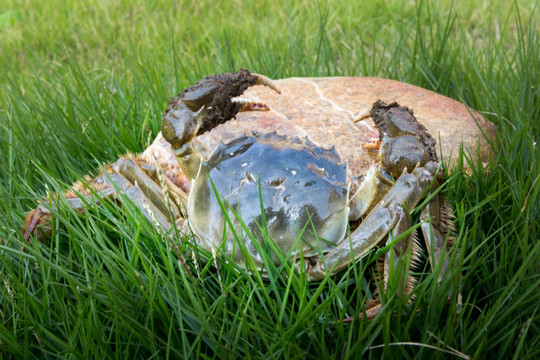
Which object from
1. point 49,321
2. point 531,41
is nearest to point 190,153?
point 49,321

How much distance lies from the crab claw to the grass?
419 mm

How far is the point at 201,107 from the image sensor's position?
2.30 m

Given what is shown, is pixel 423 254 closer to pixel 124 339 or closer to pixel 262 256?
pixel 262 256

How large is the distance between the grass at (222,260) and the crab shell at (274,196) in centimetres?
15

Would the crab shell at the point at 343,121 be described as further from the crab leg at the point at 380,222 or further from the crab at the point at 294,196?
Answer: the crab leg at the point at 380,222

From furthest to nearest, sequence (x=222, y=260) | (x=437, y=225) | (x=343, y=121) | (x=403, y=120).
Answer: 1. (x=343, y=121)
2. (x=403, y=120)
3. (x=437, y=225)
4. (x=222, y=260)

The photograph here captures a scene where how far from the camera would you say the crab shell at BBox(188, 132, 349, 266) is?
6.10 feet

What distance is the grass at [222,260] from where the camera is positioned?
1.52 meters

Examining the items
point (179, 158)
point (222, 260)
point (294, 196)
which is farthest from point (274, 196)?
point (179, 158)

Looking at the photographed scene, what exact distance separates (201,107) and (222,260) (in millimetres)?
838

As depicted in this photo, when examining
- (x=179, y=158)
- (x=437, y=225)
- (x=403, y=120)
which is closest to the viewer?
(x=437, y=225)

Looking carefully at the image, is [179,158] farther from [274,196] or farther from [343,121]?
[343,121]

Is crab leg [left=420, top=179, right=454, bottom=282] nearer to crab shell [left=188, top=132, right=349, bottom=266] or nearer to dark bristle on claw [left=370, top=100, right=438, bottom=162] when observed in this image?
dark bristle on claw [left=370, top=100, right=438, bottom=162]

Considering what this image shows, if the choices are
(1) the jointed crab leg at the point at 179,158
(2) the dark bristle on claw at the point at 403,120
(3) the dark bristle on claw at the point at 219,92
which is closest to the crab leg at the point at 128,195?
(1) the jointed crab leg at the point at 179,158
